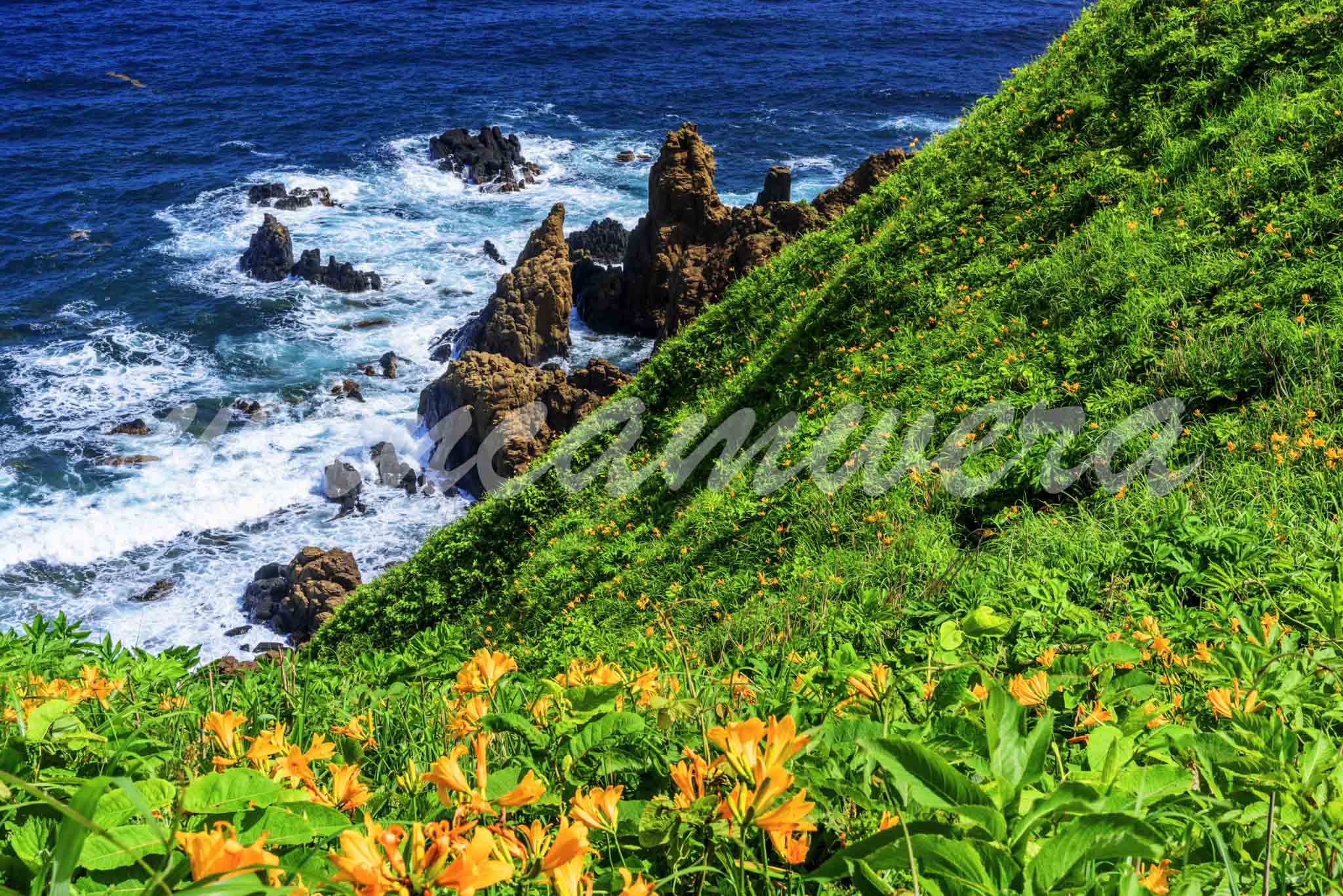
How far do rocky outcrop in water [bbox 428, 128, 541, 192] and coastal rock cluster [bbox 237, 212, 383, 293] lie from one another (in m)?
8.45

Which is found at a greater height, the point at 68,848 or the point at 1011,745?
the point at 68,848

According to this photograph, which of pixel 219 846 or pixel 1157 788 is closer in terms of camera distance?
pixel 219 846

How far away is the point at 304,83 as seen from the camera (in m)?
43.1

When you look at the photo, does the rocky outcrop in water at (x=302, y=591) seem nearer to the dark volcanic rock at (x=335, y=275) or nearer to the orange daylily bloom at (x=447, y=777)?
the dark volcanic rock at (x=335, y=275)

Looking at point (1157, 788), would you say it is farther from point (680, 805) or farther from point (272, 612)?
point (272, 612)

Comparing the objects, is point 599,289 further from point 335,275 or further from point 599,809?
point 599,809

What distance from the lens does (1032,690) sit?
1.74 m

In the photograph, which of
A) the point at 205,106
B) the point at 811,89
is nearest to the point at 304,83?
the point at 205,106

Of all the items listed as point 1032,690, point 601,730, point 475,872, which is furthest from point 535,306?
point 475,872

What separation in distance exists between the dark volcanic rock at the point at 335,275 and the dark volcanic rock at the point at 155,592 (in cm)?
1243

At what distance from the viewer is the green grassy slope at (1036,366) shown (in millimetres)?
4340

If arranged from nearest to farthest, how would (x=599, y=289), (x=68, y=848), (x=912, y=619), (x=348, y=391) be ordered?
(x=68, y=848)
(x=912, y=619)
(x=348, y=391)
(x=599, y=289)

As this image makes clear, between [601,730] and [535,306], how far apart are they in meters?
21.0

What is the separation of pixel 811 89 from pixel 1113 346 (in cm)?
4077
